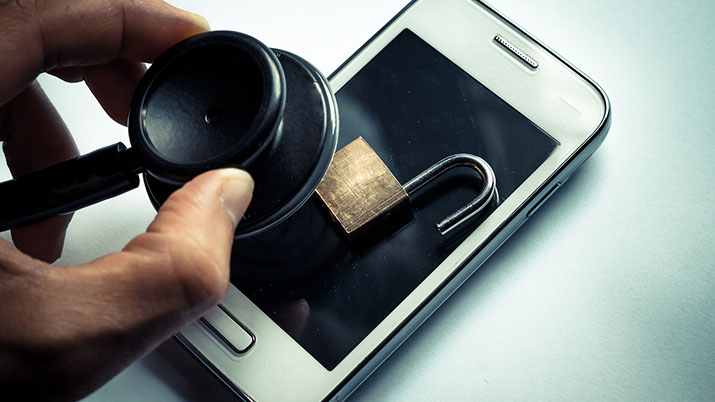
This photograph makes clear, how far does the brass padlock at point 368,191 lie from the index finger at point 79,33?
24 centimetres

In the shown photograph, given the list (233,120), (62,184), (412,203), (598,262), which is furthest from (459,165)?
(62,184)

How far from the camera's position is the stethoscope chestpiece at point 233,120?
0.49 m

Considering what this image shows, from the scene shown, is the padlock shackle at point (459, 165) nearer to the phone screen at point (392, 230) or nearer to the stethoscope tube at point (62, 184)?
the phone screen at point (392, 230)

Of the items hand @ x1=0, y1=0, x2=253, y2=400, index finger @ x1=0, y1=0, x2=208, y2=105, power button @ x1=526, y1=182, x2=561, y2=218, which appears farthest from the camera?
power button @ x1=526, y1=182, x2=561, y2=218

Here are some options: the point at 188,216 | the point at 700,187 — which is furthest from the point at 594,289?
the point at 188,216

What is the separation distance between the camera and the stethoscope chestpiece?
487 mm

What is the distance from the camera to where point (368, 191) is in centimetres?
72

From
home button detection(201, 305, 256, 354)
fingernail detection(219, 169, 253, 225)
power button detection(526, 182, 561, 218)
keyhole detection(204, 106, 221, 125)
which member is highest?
power button detection(526, 182, 561, 218)

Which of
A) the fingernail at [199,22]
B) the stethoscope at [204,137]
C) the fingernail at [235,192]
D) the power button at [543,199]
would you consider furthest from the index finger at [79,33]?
the power button at [543,199]

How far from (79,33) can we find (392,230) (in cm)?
43

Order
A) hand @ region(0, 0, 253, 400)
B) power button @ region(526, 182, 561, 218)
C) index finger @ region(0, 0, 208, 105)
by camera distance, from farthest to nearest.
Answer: power button @ region(526, 182, 561, 218)
index finger @ region(0, 0, 208, 105)
hand @ region(0, 0, 253, 400)

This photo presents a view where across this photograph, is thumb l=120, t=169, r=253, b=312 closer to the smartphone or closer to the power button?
the smartphone

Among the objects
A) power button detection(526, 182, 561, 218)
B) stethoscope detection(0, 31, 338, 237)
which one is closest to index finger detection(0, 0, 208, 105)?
stethoscope detection(0, 31, 338, 237)

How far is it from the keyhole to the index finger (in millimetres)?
221
